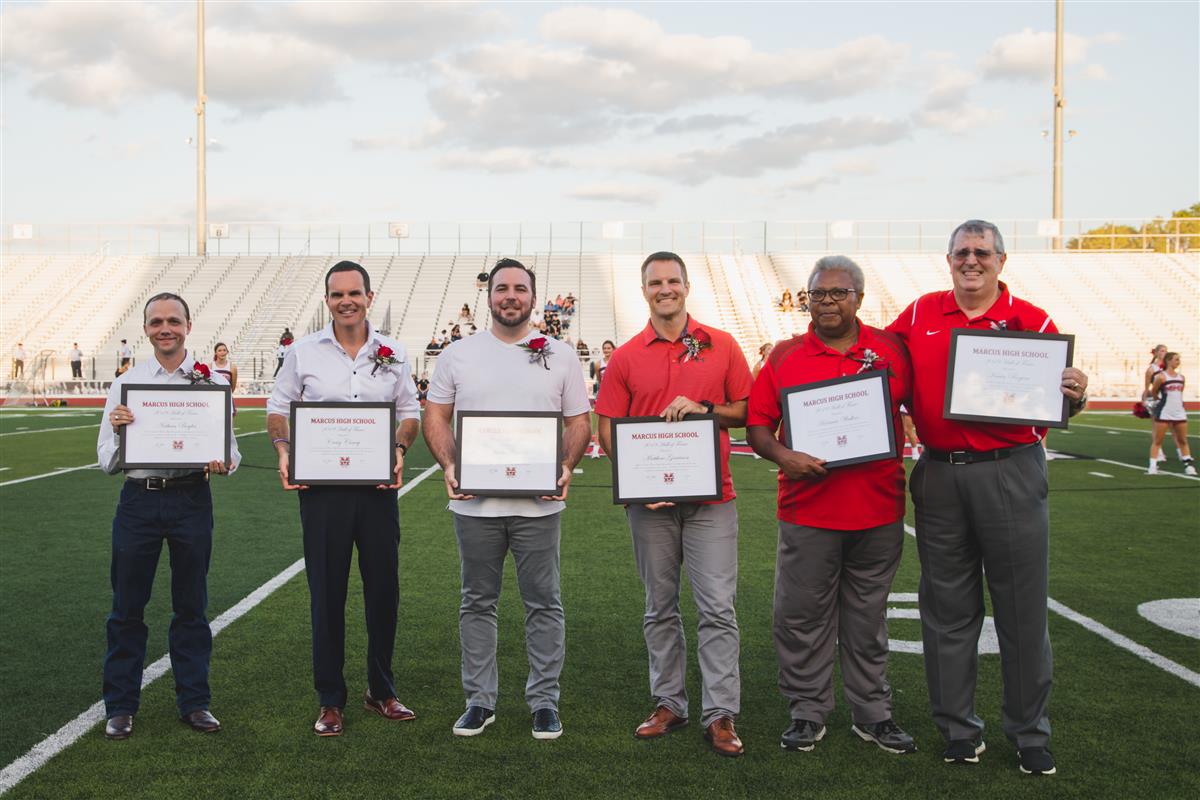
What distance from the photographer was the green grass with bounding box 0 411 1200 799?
3.79 m

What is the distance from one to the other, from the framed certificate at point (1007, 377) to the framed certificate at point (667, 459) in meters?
0.90

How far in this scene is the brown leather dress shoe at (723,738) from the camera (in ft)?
13.3

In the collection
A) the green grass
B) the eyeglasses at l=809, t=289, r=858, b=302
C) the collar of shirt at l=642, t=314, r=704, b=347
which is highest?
the eyeglasses at l=809, t=289, r=858, b=302

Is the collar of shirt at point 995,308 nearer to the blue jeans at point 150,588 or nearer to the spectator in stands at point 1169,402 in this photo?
the blue jeans at point 150,588

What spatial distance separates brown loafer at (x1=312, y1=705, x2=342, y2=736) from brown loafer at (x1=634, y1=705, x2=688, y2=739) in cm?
119

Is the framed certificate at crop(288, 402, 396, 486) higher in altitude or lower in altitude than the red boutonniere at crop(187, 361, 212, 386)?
lower

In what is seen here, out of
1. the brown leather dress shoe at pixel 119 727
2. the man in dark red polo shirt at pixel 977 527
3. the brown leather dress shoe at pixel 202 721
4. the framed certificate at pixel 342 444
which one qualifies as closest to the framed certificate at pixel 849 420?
the man in dark red polo shirt at pixel 977 527

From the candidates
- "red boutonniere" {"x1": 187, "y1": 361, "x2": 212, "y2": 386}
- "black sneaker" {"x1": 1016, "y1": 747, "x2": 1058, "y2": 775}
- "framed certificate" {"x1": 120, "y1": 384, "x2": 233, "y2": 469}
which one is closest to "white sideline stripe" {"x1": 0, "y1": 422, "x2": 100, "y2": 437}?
"red boutonniere" {"x1": 187, "y1": 361, "x2": 212, "y2": 386}

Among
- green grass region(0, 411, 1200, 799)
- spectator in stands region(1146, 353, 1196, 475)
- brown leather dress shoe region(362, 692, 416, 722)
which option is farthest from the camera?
spectator in stands region(1146, 353, 1196, 475)

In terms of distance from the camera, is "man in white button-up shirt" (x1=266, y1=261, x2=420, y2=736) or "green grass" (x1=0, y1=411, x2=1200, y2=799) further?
"man in white button-up shirt" (x1=266, y1=261, x2=420, y2=736)

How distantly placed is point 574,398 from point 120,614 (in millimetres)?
2022

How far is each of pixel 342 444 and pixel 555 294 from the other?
121 ft

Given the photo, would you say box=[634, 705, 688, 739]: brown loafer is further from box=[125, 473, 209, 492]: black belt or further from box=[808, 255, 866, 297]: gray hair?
box=[125, 473, 209, 492]: black belt

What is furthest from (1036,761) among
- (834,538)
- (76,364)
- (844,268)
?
(76,364)
